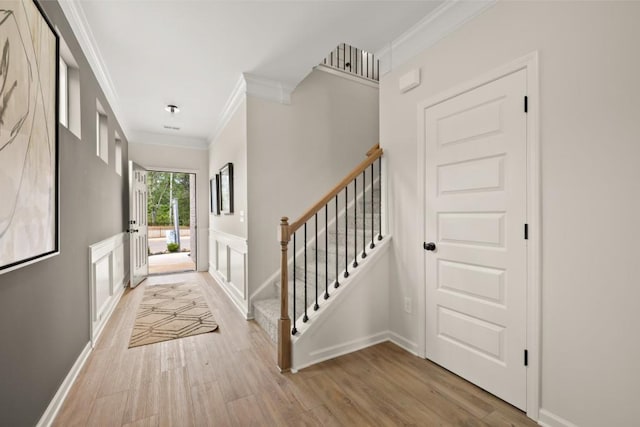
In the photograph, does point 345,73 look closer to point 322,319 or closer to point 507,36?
point 507,36

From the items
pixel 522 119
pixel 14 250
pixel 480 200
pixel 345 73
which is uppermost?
pixel 345 73

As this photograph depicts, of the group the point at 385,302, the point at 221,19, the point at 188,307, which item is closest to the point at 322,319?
the point at 385,302

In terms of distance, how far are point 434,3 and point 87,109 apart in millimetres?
3080

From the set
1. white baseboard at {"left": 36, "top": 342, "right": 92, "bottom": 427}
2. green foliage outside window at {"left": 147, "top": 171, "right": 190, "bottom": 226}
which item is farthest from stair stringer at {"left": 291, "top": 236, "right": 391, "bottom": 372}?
green foliage outside window at {"left": 147, "top": 171, "right": 190, "bottom": 226}

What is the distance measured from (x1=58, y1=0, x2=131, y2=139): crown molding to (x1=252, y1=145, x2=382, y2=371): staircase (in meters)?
2.17

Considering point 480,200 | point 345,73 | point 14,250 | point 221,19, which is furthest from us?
point 345,73

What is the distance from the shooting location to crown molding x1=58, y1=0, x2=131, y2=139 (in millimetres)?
2101

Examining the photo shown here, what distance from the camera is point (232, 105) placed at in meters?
3.92

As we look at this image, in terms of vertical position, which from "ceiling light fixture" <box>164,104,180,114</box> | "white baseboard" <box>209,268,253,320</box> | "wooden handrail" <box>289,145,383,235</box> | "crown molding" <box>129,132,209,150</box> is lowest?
"white baseboard" <box>209,268,253,320</box>

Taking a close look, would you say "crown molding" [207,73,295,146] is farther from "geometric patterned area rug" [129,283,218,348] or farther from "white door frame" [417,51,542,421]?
"geometric patterned area rug" [129,283,218,348]

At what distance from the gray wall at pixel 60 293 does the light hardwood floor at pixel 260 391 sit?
11.3 inches

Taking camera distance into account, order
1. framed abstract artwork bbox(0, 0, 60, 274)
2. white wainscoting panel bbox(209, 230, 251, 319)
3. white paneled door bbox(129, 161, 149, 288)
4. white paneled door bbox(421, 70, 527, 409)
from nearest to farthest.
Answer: framed abstract artwork bbox(0, 0, 60, 274), white paneled door bbox(421, 70, 527, 409), white wainscoting panel bbox(209, 230, 251, 319), white paneled door bbox(129, 161, 149, 288)

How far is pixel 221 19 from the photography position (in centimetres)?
235

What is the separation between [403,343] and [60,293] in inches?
104
